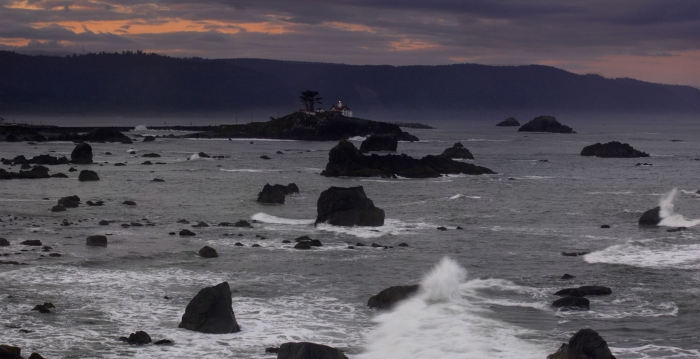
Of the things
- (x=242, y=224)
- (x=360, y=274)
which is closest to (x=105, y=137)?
(x=242, y=224)

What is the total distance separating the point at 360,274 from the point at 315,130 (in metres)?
131

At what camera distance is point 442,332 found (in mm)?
19438

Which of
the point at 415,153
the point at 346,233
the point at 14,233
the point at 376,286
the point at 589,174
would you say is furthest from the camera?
the point at 415,153

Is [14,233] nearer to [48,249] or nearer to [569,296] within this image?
[48,249]


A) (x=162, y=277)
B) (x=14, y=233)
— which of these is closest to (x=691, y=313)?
(x=162, y=277)

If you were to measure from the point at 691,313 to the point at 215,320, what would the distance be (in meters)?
Result: 12.6

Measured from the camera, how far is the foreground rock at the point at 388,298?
21.4 meters

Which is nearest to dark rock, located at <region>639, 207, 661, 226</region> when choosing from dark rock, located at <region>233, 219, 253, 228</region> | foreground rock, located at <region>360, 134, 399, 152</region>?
dark rock, located at <region>233, 219, 253, 228</region>

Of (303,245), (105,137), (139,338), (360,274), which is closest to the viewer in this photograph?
(139,338)

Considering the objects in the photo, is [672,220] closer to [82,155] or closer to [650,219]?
[650,219]

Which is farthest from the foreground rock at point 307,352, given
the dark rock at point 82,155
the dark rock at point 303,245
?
the dark rock at point 82,155

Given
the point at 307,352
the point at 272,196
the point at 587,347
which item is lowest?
the point at 272,196

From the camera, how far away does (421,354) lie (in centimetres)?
1775

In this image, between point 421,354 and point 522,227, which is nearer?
point 421,354
